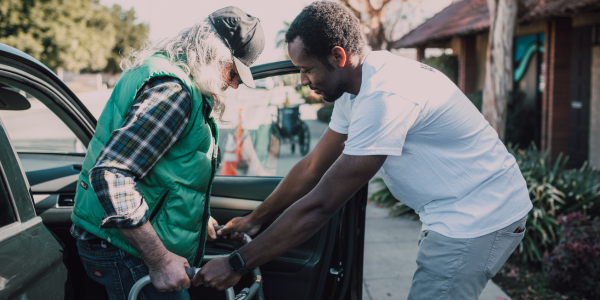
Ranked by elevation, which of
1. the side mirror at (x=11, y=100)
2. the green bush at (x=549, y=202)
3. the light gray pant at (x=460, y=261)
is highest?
the side mirror at (x=11, y=100)

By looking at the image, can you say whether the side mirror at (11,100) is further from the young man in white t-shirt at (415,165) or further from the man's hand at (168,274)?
the young man in white t-shirt at (415,165)

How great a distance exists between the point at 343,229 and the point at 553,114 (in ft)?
27.1

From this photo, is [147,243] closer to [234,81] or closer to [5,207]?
[5,207]

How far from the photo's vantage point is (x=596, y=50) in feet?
26.8

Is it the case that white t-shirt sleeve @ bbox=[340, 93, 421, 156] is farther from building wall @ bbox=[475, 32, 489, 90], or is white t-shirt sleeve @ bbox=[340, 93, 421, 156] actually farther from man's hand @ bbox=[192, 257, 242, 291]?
building wall @ bbox=[475, 32, 489, 90]

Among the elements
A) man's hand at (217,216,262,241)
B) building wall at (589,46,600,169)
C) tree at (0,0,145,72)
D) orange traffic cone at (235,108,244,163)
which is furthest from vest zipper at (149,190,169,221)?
tree at (0,0,145,72)

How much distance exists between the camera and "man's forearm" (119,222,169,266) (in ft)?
4.84

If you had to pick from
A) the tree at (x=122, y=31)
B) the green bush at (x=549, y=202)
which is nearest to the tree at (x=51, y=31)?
the tree at (x=122, y=31)

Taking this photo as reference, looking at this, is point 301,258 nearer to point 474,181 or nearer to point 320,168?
point 320,168

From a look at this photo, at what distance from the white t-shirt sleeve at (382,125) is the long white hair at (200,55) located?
1.82ft

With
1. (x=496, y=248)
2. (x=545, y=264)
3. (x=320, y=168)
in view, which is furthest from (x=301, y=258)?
(x=545, y=264)

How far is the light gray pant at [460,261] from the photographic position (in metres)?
1.73

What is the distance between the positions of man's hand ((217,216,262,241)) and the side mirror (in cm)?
120

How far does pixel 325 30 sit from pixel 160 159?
0.79 m
